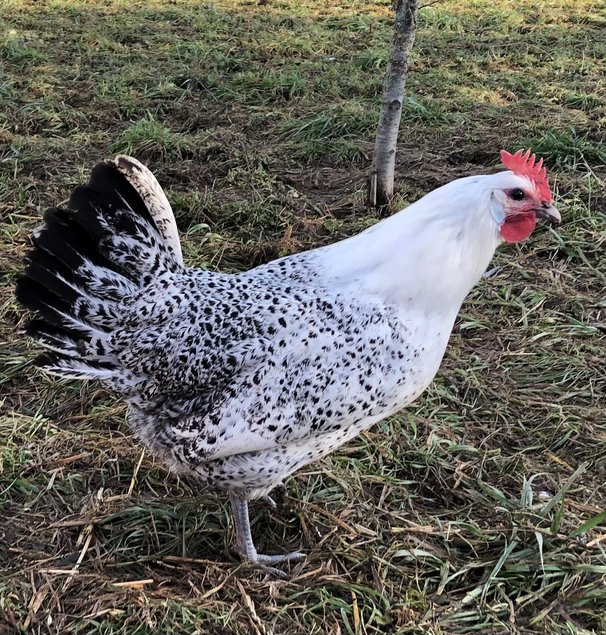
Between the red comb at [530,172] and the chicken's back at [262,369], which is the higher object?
the red comb at [530,172]

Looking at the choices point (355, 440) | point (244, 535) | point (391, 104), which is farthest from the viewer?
point (391, 104)

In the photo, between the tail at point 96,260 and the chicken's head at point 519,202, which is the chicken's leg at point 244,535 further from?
the chicken's head at point 519,202

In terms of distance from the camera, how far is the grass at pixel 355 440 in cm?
276

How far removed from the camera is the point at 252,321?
271 centimetres

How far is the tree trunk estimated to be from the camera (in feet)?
16.2

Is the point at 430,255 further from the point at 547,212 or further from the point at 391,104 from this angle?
the point at 391,104

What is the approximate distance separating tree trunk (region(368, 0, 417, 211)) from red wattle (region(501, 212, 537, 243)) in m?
2.67

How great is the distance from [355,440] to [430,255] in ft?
4.30

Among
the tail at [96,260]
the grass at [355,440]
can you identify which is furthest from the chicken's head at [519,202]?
the tail at [96,260]


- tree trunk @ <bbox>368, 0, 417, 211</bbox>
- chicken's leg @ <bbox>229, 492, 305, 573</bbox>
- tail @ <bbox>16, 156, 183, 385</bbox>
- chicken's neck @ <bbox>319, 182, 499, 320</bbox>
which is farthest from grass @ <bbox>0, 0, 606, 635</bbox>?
chicken's neck @ <bbox>319, 182, 499, 320</bbox>

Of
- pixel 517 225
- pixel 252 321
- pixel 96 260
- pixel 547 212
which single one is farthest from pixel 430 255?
pixel 96 260

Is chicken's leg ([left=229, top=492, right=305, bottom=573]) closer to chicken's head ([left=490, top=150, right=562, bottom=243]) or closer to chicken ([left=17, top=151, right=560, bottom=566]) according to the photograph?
chicken ([left=17, top=151, right=560, bottom=566])

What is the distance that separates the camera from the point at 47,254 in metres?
2.81

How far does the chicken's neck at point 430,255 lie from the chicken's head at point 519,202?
0.06 m
